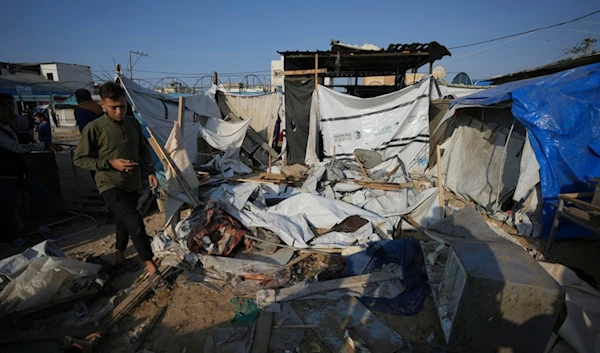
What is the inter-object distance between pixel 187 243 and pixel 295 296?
154cm

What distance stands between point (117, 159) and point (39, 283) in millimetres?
1225

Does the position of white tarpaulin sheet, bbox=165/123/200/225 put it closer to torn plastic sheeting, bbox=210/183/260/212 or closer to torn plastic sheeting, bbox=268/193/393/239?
torn plastic sheeting, bbox=210/183/260/212

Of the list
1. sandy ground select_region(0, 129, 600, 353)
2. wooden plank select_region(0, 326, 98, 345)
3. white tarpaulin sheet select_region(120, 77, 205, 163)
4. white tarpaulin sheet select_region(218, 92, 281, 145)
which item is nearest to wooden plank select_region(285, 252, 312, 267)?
sandy ground select_region(0, 129, 600, 353)

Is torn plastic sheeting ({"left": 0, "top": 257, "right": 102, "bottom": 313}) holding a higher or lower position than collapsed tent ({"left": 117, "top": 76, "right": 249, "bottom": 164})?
lower

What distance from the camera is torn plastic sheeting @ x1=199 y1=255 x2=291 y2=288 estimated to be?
2.89 metres

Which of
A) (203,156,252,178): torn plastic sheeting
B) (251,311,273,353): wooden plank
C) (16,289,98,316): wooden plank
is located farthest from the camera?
(203,156,252,178): torn plastic sheeting

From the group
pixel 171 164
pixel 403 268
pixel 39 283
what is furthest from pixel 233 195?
pixel 403 268

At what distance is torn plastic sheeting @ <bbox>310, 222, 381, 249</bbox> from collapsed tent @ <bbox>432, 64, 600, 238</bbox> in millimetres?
2640

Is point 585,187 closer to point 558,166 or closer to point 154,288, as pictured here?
point 558,166

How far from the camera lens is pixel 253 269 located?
9.88 ft

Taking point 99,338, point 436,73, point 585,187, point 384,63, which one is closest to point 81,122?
point 99,338

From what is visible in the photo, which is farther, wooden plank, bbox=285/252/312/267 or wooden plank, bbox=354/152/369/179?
wooden plank, bbox=354/152/369/179

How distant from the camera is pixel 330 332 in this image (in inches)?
88.9

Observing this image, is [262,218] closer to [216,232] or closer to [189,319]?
[216,232]
